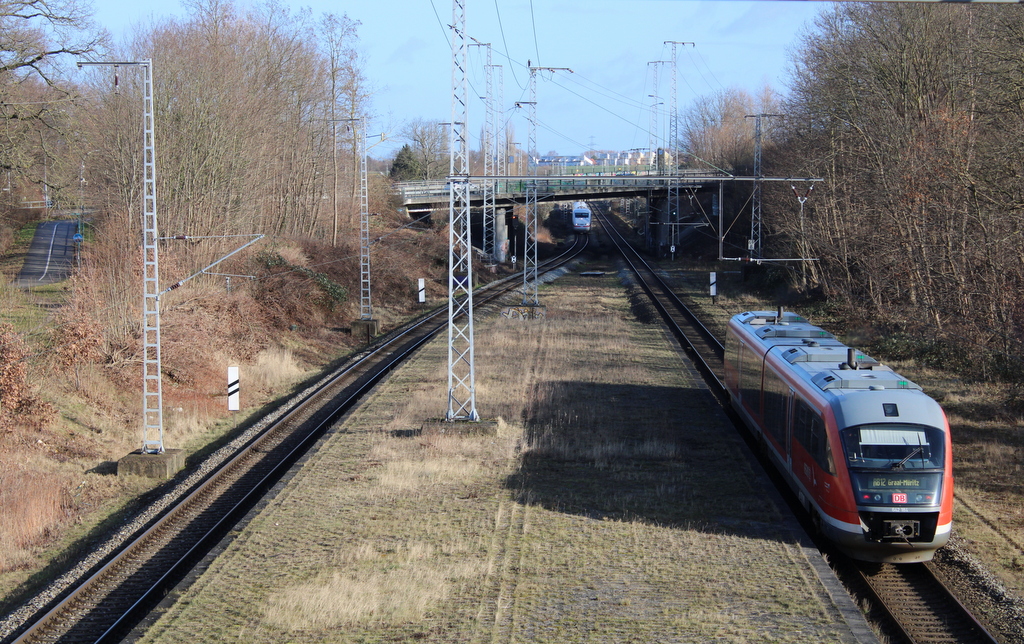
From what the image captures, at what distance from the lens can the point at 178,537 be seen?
12.7 m

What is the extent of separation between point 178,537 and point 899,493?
33.4 feet

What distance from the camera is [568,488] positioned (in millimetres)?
13758

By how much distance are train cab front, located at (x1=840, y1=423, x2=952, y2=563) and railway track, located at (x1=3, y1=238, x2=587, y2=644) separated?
885 centimetres

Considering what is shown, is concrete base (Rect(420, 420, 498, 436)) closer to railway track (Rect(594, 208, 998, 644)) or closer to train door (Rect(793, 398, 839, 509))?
railway track (Rect(594, 208, 998, 644))

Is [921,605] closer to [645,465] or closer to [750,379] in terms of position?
[645,465]

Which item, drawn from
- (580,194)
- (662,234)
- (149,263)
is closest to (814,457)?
(149,263)

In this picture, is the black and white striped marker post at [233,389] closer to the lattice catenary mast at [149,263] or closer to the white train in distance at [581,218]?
the lattice catenary mast at [149,263]

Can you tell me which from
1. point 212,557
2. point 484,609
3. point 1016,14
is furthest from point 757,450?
point 1016,14

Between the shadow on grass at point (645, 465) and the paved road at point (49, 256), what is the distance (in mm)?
17468

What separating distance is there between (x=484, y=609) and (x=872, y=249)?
2347 cm

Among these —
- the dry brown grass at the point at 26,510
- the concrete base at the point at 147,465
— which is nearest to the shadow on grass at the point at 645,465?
the concrete base at the point at 147,465

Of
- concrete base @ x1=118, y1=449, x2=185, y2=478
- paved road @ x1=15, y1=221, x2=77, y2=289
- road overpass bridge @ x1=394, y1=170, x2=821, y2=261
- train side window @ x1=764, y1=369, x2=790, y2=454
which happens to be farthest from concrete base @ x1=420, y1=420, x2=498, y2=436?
road overpass bridge @ x1=394, y1=170, x2=821, y2=261

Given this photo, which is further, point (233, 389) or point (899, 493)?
point (233, 389)

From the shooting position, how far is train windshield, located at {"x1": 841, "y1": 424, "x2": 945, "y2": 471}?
10.3m
